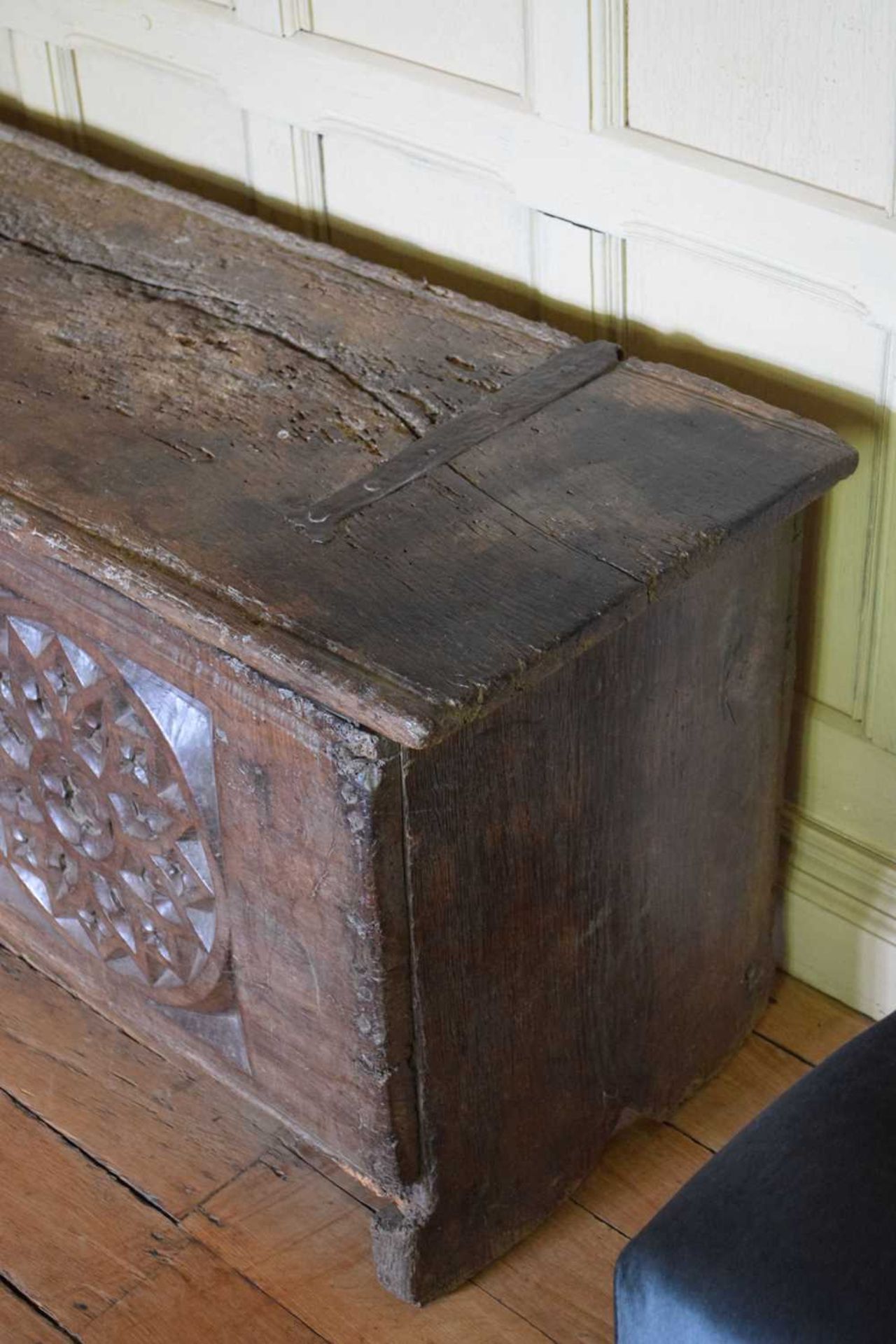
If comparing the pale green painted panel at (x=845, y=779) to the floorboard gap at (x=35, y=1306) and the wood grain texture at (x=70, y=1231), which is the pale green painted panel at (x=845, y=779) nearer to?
the wood grain texture at (x=70, y=1231)

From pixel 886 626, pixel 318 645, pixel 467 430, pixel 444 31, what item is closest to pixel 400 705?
pixel 318 645

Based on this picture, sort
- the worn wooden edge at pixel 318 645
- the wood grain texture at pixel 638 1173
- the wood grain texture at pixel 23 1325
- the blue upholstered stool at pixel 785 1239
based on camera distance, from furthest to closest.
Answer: the wood grain texture at pixel 638 1173, the wood grain texture at pixel 23 1325, the worn wooden edge at pixel 318 645, the blue upholstered stool at pixel 785 1239

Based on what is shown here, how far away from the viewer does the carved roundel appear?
1.47 m

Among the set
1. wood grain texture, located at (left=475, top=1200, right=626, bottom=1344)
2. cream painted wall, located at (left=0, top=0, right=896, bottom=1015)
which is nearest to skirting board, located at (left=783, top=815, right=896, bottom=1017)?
cream painted wall, located at (left=0, top=0, right=896, bottom=1015)

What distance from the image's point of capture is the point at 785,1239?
1063mm

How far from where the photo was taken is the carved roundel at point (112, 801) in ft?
Answer: 4.82

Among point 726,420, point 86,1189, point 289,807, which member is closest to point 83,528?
point 289,807

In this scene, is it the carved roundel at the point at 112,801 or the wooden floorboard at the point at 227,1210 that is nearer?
the carved roundel at the point at 112,801

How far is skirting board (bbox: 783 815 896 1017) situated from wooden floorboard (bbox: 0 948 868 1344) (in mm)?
34

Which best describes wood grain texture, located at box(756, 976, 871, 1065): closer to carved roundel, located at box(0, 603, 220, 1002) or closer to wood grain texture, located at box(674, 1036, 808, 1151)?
wood grain texture, located at box(674, 1036, 808, 1151)

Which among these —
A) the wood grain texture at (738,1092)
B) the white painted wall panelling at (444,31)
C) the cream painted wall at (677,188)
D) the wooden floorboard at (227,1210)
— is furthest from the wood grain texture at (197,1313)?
the white painted wall panelling at (444,31)

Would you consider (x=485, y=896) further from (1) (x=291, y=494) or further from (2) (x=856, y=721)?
(2) (x=856, y=721)

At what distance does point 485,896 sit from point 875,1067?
0.38 meters

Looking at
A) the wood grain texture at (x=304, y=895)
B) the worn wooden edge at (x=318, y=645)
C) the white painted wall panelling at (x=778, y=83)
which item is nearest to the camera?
the worn wooden edge at (x=318, y=645)
